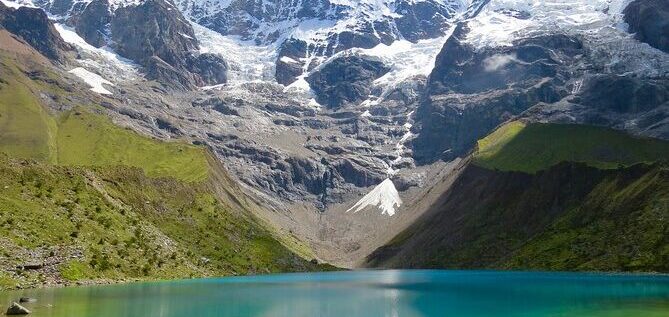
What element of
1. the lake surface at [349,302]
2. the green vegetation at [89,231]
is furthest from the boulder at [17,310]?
the green vegetation at [89,231]

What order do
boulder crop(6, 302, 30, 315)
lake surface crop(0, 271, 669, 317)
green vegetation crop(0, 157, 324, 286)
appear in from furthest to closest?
green vegetation crop(0, 157, 324, 286), lake surface crop(0, 271, 669, 317), boulder crop(6, 302, 30, 315)

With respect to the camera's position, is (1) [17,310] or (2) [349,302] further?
(2) [349,302]

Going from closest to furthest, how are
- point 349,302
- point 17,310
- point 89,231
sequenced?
point 17,310 → point 349,302 → point 89,231

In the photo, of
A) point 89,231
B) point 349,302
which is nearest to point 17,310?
point 349,302

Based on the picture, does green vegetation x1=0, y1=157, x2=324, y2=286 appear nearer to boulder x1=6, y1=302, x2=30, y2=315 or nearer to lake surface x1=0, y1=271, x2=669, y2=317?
lake surface x1=0, y1=271, x2=669, y2=317

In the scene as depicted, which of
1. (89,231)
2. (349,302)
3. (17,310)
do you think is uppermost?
(17,310)

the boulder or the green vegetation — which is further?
the green vegetation

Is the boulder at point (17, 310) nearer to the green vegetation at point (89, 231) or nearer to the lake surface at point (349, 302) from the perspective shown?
the lake surface at point (349, 302)

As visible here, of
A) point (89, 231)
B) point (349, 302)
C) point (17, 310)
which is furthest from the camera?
point (89, 231)

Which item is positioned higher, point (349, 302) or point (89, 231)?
point (349, 302)

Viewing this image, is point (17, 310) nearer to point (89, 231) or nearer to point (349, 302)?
point (349, 302)

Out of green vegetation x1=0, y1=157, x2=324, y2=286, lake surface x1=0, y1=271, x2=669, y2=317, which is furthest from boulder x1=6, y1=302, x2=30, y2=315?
green vegetation x1=0, y1=157, x2=324, y2=286

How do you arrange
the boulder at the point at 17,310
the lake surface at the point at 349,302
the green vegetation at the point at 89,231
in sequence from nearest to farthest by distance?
the boulder at the point at 17,310, the lake surface at the point at 349,302, the green vegetation at the point at 89,231
